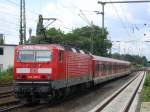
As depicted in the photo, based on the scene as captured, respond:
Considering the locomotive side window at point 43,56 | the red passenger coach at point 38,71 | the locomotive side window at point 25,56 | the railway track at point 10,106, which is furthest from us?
the locomotive side window at point 25,56

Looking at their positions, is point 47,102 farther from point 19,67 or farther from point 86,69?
point 86,69

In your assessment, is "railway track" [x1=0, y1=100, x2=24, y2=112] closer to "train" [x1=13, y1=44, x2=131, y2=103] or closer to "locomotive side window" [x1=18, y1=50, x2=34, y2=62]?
"train" [x1=13, y1=44, x2=131, y2=103]

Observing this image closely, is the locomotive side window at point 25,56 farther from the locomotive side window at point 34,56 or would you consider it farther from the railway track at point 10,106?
the railway track at point 10,106

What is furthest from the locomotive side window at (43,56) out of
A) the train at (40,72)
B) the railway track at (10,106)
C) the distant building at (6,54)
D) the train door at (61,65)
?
the distant building at (6,54)

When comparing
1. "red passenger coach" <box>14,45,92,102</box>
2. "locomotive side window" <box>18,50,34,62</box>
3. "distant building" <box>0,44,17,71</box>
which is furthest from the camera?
"distant building" <box>0,44,17,71</box>

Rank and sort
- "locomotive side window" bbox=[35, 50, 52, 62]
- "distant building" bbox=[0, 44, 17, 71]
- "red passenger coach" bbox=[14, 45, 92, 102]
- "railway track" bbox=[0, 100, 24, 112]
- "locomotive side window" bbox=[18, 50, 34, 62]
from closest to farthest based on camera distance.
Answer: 1. "railway track" bbox=[0, 100, 24, 112]
2. "red passenger coach" bbox=[14, 45, 92, 102]
3. "locomotive side window" bbox=[35, 50, 52, 62]
4. "locomotive side window" bbox=[18, 50, 34, 62]
5. "distant building" bbox=[0, 44, 17, 71]

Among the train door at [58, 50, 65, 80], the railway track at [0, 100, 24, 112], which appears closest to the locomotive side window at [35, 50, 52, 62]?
the train door at [58, 50, 65, 80]

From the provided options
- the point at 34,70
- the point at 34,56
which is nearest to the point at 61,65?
the point at 34,56

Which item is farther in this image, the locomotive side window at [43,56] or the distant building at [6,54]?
the distant building at [6,54]

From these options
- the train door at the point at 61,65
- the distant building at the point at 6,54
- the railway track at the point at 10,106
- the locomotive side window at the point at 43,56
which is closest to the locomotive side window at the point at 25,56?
the locomotive side window at the point at 43,56

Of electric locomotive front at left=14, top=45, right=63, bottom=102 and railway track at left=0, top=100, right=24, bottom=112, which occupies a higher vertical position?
electric locomotive front at left=14, top=45, right=63, bottom=102

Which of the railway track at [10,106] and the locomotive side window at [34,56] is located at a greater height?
the locomotive side window at [34,56]

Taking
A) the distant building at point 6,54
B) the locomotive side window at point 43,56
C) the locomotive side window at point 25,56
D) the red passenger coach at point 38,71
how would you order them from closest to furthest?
the red passenger coach at point 38,71 < the locomotive side window at point 43,56 < the locomotive side window at point 25,56 < the distant building at point 6,54

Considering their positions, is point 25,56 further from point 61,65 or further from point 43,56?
point 61,65
